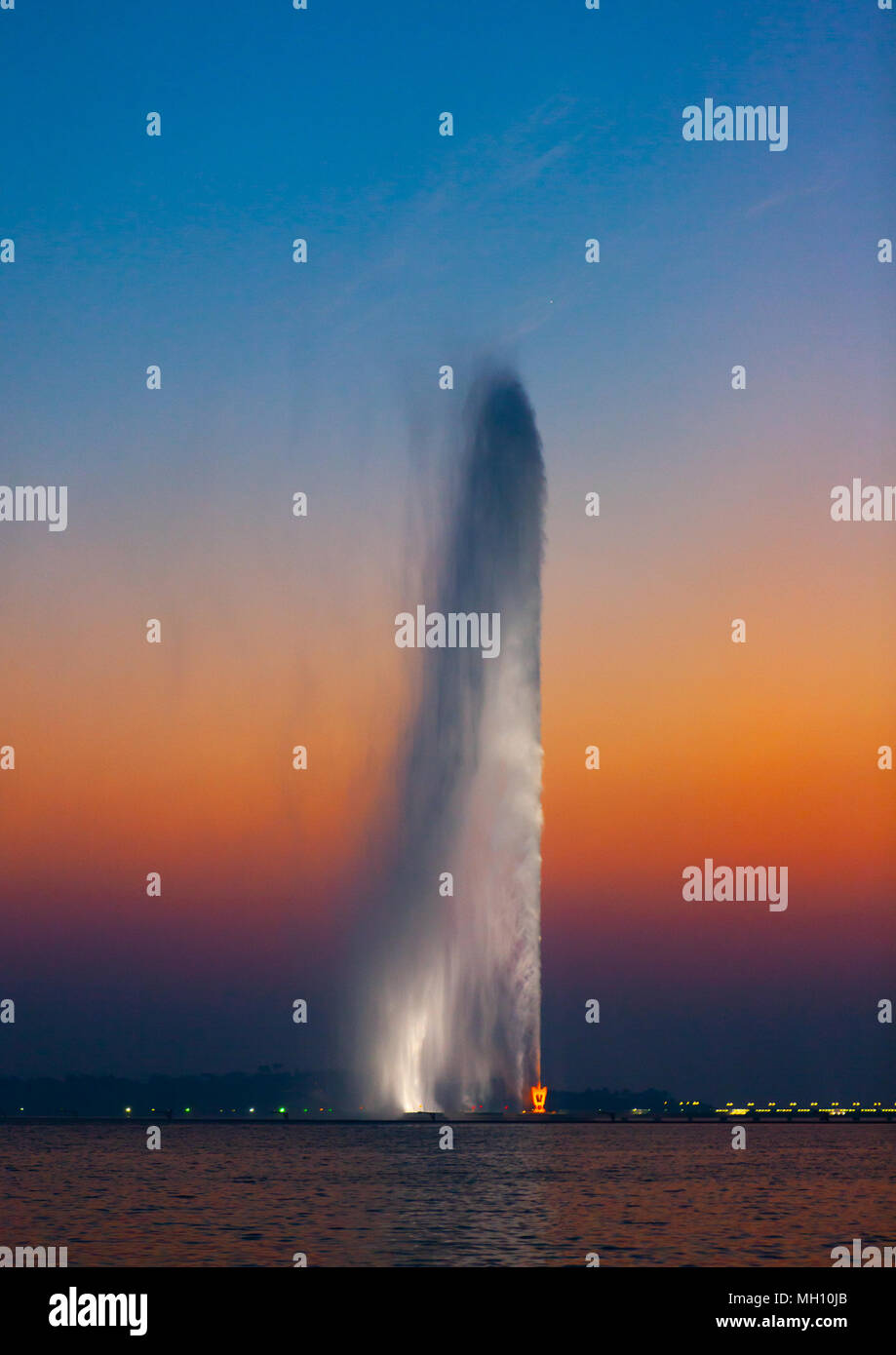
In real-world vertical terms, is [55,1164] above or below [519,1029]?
below

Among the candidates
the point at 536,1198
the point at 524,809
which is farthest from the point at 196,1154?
the point at 536,1198
